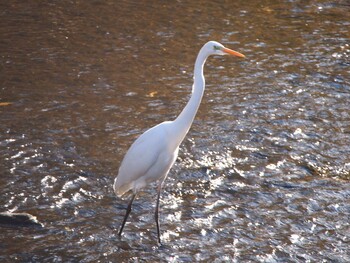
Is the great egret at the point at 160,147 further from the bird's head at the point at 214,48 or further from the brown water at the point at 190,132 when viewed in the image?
the brown water at the point at 190,132

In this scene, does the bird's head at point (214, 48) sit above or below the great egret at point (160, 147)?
above

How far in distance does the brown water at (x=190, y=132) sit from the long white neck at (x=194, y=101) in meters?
0.70

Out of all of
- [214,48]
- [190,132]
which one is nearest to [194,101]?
[214,48]

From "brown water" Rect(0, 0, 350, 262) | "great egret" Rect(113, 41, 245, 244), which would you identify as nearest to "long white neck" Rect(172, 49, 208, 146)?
"great egret" Rect(113, 41, 245, 244)

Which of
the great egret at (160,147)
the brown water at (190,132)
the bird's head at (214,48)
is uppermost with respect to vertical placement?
the bird's head at (214,48)

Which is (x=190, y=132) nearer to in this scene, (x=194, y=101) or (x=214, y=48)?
(x=194, y=101)

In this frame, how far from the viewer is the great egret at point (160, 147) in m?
5.43

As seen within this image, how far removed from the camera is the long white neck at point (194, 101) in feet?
17.7

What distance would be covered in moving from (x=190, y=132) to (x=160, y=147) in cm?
157

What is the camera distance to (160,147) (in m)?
5.54

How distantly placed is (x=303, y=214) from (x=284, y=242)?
470 mm

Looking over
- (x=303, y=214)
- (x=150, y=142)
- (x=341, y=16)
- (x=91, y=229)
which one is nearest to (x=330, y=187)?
(x=303, y=214)

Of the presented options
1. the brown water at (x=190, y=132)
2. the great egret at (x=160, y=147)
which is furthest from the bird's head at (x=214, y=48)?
the brown water at (x=190, y=132)

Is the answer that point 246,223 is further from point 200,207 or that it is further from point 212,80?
point 212,80
